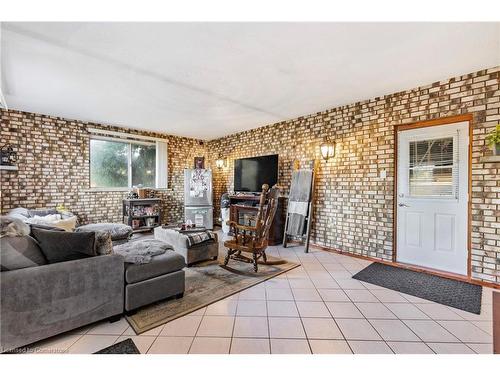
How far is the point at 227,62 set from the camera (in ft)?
8.55

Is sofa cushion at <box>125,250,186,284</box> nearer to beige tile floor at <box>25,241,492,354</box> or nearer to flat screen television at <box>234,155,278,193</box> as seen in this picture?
beige tile floor at <box>25,241,492,354</box>

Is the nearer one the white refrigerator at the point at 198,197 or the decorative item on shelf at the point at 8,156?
the decorative item on shelf at the point at 8,156

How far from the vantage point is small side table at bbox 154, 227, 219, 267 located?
3354 millimetres

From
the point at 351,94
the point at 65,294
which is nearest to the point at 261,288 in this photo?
the point at 65,294

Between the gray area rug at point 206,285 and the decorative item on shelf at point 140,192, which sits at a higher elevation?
the decorative item on shelf at point 140,192

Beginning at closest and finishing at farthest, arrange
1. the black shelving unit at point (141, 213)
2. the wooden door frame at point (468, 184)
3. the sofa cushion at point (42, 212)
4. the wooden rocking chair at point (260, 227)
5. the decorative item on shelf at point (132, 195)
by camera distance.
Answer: the wooden door frame at point (468, 184) → the wooden rocking chair at point (260, 227) → the sofa cushion at point (42, 212) → the black shelving unit at point (141, 213) → the decorative item on shelf at point (132, 195)

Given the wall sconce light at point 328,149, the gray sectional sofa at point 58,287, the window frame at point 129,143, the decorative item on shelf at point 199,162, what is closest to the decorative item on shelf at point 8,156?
the window frame at point 129,143

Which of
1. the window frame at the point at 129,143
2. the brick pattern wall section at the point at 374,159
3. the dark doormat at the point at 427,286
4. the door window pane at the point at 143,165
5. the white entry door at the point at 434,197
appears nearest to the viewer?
the dark doormat at the point at 427,286

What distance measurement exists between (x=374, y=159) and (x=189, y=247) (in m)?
3.21

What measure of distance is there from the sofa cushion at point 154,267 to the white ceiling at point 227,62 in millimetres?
2134

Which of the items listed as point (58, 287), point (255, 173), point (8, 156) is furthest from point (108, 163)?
point (58, 287)

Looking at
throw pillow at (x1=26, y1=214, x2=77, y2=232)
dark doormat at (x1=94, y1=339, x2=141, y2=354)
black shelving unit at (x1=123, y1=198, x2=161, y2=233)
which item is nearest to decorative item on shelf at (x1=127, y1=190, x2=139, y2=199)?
black shelving unit at (x1=123, y1=198, x2=161, y2=233)

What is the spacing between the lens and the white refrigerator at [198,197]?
6141 mm

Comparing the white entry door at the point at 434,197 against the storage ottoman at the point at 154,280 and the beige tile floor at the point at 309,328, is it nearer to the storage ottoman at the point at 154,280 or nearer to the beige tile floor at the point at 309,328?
the beige tile floor at the point at 309,328
